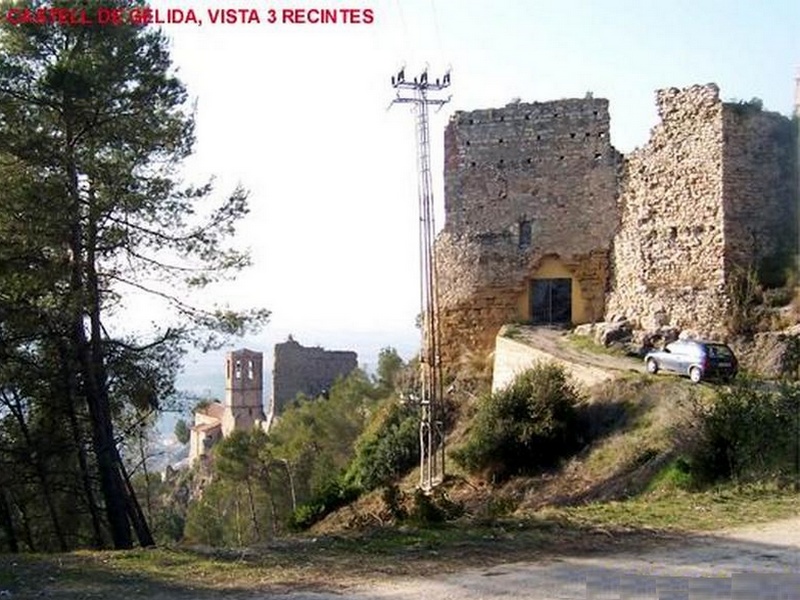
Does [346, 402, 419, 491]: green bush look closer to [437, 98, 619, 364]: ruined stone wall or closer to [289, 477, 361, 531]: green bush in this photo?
[289, 477, 361, 531]: green bush

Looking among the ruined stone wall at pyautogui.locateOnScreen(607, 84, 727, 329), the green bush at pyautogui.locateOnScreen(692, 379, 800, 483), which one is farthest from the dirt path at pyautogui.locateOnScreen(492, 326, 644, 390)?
the green bush at pyautogui.locateOnScreen(692, 379, 800, 483)

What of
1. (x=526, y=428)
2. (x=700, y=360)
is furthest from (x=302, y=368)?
(x=700, y=360)

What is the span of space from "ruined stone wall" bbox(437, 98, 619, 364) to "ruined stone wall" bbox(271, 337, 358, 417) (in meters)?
39.7

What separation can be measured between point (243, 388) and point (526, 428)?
6102 cm

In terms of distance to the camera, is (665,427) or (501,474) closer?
(665,427)

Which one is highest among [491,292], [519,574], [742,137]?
[742,137]

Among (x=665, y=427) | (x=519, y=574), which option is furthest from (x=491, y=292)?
(x=519, y=574)

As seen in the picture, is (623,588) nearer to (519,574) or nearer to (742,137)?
(519,574)

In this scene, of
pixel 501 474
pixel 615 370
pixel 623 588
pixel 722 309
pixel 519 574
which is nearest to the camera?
pixel 623 588

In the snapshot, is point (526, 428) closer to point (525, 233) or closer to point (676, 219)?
point (676, 219)

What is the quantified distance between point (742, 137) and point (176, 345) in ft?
39.9

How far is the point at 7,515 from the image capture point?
17938 mm

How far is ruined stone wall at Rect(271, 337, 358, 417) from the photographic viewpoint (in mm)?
62531

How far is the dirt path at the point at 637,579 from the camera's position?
7188 mm
